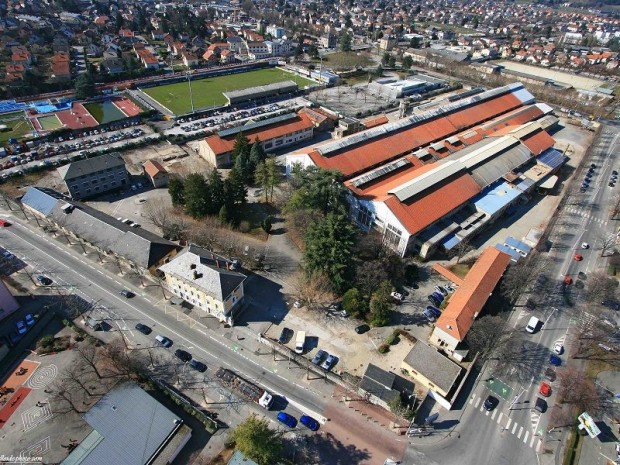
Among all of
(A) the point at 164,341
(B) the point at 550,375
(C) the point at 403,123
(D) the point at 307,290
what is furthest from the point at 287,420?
(C) the point at 403,123

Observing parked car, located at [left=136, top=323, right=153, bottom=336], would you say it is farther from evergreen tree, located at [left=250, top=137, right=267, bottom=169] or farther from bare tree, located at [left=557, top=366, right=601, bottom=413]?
bare tree, located at [left=557, top=366, right=601, bottom=413]

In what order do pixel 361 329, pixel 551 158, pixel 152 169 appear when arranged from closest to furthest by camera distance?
1. pixel 361 329
2. pixel 152 169
3. pixel 551 158

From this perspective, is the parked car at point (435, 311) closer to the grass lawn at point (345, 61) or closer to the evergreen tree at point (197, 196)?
the evergreen tree at point (197, 196)

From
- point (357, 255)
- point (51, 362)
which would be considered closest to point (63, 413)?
point (51, 362)

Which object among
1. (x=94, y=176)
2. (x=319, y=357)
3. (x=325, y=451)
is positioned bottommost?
(x=325, y=451)

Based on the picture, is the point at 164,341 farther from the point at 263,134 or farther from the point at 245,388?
the point at 263,134

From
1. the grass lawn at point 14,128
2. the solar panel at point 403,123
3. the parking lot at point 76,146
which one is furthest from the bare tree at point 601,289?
the grass lawn at point 14,128

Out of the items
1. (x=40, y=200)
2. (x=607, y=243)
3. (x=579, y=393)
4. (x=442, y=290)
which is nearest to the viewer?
(x=579, y=393)

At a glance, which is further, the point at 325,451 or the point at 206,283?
the point at 206,283
